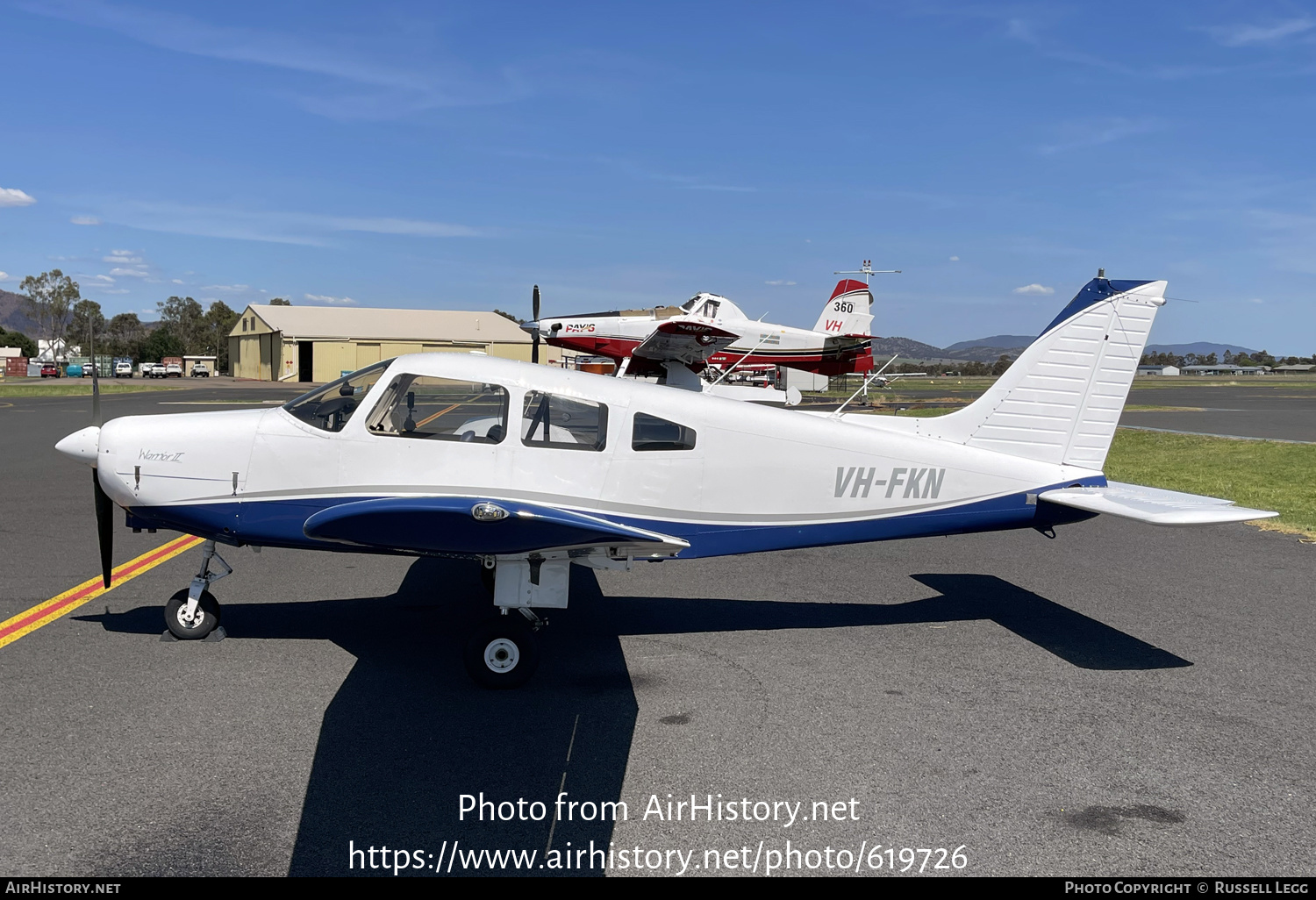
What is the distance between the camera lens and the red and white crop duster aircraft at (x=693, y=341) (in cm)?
2391

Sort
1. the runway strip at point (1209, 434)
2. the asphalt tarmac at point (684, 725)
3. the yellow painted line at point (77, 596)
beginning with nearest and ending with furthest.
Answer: the asphalt tarmac at point (684, 725) → the yellow painted line at point (77, 596) → the runway strip at point (1209, 434)

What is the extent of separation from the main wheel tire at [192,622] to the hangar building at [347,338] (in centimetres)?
6022

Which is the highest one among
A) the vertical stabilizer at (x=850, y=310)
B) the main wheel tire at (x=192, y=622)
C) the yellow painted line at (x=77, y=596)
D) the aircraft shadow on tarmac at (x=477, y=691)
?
the vertical stabilizer at (x=850, y=310)

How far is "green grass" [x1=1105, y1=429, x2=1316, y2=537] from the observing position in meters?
11.8

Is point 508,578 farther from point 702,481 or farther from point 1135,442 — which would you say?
point 1135,442

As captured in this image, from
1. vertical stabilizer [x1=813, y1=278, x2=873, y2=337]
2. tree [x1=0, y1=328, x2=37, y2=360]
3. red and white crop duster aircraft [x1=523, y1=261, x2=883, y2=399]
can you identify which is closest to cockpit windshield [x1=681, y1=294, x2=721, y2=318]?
red and white crop duster aircraft [x1=523, y1=261, x2=883, y2=399]

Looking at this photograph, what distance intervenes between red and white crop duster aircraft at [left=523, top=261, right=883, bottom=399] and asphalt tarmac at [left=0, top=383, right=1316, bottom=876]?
45.5ft

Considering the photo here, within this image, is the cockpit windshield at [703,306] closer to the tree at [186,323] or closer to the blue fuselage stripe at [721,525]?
the blue fuselage stripe at [721,525]

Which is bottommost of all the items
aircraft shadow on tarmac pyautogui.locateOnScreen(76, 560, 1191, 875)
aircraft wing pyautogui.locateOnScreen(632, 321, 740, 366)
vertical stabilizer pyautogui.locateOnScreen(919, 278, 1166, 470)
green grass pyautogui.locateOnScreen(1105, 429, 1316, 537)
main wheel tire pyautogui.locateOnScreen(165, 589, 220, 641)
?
aircraft shadow on tarmac pyautogui.locateOnScreen(76, 560, 1191, 875)

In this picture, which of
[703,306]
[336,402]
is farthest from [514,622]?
[703,306]

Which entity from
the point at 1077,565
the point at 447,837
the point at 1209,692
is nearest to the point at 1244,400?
the point at 1077,565

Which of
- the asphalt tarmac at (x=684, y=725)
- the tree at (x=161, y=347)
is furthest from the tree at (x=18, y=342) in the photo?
the asphalt tarmac at (x=684, y=725)

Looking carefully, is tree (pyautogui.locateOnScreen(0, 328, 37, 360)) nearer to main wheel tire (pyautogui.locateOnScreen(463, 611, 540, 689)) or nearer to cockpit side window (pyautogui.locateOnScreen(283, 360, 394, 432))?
cockpit side window (pyautogui.locateOnScreen(283, 360, 394, 432))

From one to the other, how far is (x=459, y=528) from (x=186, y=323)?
486ft
